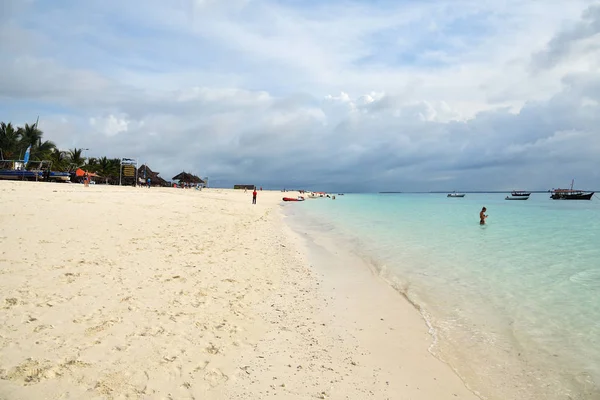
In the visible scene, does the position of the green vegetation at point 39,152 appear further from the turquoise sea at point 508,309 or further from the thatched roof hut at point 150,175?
the turquoise sea at point 508,309

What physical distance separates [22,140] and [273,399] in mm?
59014

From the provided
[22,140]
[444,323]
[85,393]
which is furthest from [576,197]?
[22,140]

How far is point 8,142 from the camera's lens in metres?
43.4

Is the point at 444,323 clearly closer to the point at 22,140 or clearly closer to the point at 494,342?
the point at 494,342

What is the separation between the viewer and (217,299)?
6.43m

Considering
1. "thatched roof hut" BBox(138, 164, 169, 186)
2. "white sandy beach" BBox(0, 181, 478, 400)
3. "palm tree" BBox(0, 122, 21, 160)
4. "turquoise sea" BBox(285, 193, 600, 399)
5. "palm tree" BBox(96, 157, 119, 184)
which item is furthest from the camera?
"thatched roof hut" BBox(138, 164, 169, 186)

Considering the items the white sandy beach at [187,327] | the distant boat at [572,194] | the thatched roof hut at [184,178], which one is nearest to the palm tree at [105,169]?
the thatched roof hut at [184,178]

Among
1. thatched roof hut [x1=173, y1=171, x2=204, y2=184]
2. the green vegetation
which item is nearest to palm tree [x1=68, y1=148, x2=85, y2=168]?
the green vegetation

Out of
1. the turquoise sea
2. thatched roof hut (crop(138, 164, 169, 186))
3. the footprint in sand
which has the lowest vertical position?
the turquoise sea

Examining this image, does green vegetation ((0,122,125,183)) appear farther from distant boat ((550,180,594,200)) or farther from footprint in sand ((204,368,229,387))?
distant boat ((550,180,594,200))

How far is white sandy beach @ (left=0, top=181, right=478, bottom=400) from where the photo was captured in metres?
3.71

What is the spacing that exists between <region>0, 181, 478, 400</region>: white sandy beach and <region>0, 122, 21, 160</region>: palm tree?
46048 mm

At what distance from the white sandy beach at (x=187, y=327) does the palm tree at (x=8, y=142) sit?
4605 cm

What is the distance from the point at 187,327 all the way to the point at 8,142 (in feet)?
178
